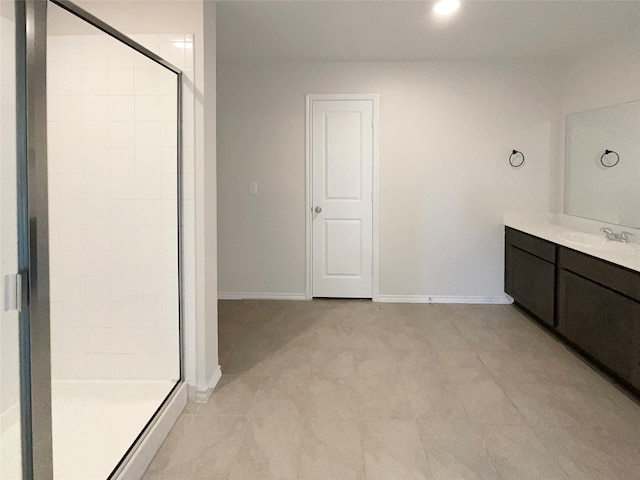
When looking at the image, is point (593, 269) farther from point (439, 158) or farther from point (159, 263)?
point (159, 263)

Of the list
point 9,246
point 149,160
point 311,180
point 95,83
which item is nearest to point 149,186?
point 149,160

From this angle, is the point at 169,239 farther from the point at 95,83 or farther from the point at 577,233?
the point at 577,233

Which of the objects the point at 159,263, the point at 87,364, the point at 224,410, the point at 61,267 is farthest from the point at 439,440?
the point at 61,267

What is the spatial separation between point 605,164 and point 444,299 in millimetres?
1882

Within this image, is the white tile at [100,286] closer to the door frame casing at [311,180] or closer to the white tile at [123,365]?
the white tile at [123,365]

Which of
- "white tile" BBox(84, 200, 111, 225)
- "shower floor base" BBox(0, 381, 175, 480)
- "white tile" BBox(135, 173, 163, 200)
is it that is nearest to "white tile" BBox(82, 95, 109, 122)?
"white tile" BBox(135, 173, 163, 200)

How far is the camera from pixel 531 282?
4.34 metres

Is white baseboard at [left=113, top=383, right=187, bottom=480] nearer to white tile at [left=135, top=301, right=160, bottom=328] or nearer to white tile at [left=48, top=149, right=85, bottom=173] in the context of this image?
white tile at [left=135, top=301, right=160, bottom=328]

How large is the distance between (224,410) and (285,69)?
134 inches

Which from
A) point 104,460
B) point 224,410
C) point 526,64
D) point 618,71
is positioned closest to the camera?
point 104,460

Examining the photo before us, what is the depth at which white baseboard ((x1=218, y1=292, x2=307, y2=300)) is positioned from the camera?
17.1 feet

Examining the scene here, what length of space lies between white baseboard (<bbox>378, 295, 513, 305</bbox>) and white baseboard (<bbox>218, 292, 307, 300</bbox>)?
85 cm

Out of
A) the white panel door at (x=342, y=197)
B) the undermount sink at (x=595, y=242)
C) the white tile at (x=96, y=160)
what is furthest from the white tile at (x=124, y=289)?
the undermount sink at (x=595, y=242)

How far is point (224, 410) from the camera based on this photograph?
2.79 metres
